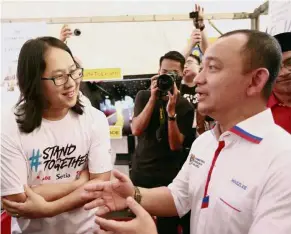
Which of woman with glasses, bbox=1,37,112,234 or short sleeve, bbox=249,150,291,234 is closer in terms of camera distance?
short sleeve, bbox=249,150,291,234

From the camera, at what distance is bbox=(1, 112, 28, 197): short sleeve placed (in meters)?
1.08

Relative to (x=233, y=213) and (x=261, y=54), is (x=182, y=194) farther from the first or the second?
(x=261, y=54)

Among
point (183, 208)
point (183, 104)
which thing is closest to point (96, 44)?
point (183, 104)

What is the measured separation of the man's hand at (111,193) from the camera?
0.98m

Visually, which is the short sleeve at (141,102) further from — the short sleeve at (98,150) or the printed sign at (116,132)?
the short sleeve at (98,150)

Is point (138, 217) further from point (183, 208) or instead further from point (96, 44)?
point (96, 44)

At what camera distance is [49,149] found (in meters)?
1.13

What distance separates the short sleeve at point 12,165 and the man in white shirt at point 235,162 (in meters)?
0.27

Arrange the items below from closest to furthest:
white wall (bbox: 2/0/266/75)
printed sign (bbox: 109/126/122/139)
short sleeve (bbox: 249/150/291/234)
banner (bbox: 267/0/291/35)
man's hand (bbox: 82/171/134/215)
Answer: short sleeve (bbox: 249/150/291/234), man's hand (bbox: 82/171/134/215), banner (bbox: 267/0/291/35), printed sign (bbox: 109/126/122/139), white wall (bbox: 2/0/266/75)

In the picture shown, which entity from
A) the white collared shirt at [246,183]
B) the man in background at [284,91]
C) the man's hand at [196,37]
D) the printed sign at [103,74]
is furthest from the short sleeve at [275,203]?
the printed sign at [103,74]

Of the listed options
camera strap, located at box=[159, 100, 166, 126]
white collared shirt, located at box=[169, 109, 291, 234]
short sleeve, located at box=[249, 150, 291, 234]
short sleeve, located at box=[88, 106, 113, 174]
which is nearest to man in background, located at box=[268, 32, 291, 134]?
white collared shirt, located at box=[169, 109, 291, 234]

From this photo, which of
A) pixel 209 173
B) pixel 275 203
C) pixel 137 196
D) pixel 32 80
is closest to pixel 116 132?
pixel 32 80

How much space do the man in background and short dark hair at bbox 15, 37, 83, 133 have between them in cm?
92

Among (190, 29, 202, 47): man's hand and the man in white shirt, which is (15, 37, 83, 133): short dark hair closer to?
the man in white shirt
